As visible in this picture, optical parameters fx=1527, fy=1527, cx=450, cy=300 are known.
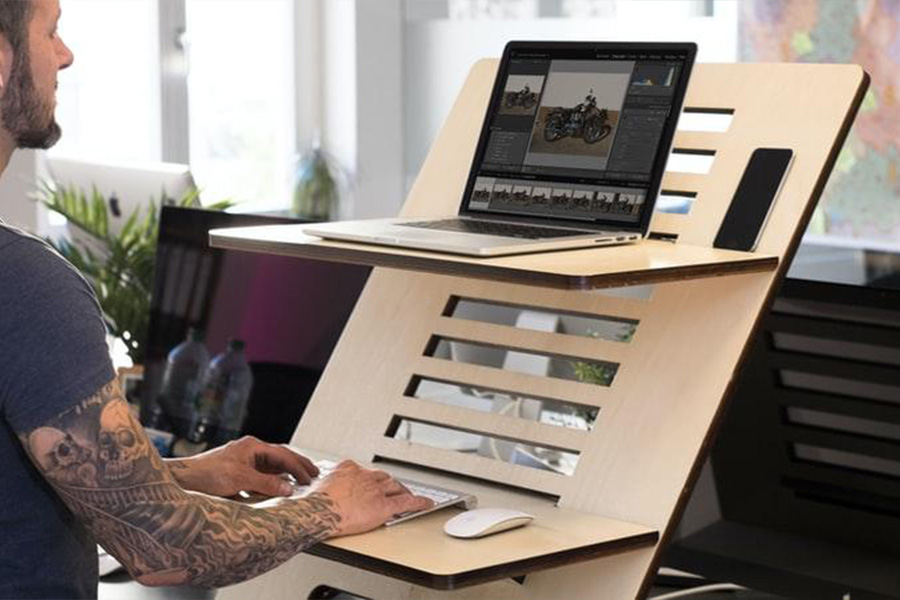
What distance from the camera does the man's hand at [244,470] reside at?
1623 mm

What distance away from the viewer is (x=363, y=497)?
5.03 ft

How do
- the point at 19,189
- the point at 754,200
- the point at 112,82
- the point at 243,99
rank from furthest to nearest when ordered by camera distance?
1. the point at 243,99
2. the point at 112,82
3. the point at 19,189
4. the point at 754,200

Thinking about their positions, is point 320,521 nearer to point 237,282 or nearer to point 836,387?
point 836,387

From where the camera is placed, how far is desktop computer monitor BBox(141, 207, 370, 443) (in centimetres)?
211

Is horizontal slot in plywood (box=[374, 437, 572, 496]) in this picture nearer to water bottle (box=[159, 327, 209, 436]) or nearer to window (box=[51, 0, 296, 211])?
water bottle (box=[159, 327, 209, 436])

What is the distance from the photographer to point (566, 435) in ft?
5.44

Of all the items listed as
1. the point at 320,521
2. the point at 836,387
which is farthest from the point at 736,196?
the point at 320,521

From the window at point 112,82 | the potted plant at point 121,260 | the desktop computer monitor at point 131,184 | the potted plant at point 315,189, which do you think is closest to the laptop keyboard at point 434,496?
the potted plant at point 121,260

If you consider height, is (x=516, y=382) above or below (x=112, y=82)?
below

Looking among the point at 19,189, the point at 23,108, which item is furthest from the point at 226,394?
the point at 19,189

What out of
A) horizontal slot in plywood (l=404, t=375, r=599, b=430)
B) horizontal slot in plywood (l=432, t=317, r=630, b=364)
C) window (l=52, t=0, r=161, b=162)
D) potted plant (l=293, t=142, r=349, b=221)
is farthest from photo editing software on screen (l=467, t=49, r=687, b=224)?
potted plant (l=293, t=142, r=349, b=221)

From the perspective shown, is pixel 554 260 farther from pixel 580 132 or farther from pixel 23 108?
pixel 23 108

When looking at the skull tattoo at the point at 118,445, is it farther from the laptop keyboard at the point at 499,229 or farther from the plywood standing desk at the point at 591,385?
the laptop keyboard at the point at 499,229

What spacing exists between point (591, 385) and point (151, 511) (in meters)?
0.54
